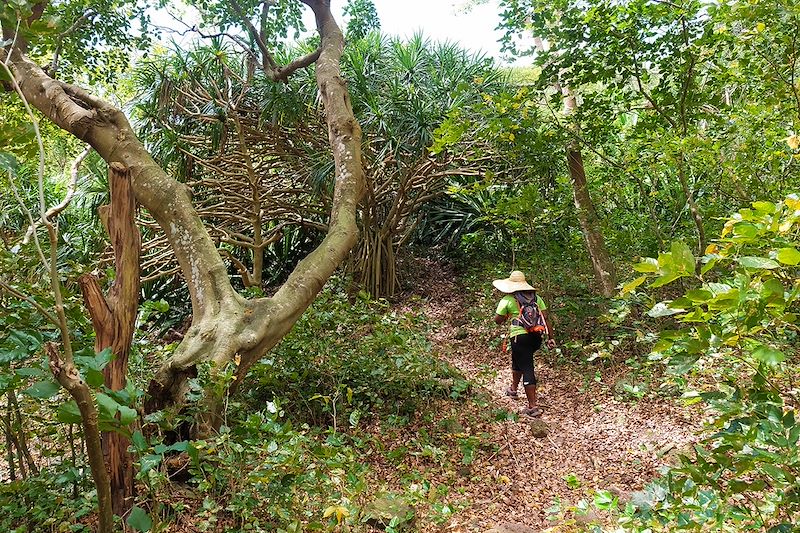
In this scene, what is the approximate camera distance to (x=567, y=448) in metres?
3.90

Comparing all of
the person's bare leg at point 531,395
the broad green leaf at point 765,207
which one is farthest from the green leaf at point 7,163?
the person's bare leg at point 531,395

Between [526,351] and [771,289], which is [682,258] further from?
[526,351]

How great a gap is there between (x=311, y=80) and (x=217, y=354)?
5.21 meters

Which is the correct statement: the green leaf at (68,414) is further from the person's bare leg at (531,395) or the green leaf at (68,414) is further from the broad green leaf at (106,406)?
the person's bare leg at (531,395)

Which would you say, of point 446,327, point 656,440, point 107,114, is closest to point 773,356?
point 656,440

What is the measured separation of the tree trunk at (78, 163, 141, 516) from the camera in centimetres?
220

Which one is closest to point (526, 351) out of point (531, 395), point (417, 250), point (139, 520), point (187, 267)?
point (531, 395)

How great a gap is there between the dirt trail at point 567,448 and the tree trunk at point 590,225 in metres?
1.16

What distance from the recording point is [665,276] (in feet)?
3.97

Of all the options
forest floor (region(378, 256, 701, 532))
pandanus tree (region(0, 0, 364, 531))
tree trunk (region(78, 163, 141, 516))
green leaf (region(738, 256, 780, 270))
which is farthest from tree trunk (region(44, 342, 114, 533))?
forest floor (region(378, 256, 701, 532))

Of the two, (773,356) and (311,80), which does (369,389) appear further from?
(311,80)

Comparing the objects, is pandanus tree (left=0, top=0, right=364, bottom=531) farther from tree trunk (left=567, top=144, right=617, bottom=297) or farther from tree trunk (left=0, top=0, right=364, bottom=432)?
tree trunk (left=567, top=144, right=617, bottom=297)

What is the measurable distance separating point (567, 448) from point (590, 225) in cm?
253

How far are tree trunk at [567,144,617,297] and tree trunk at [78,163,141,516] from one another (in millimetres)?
4211
